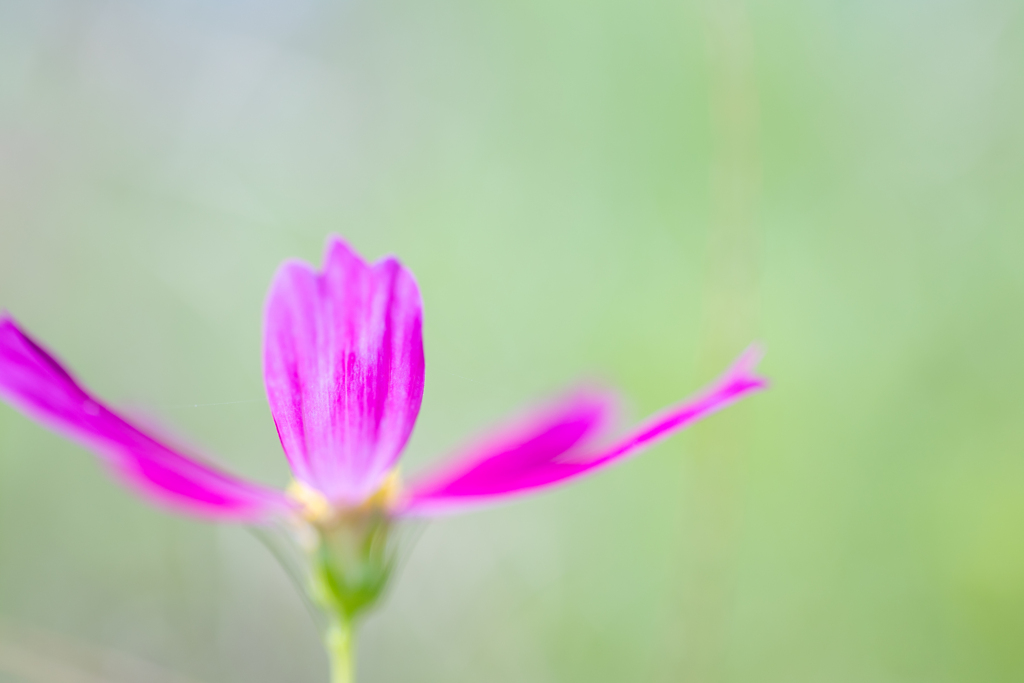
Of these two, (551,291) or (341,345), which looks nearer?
(341,345)

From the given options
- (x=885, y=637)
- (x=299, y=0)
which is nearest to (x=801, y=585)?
(x=885, y=637)

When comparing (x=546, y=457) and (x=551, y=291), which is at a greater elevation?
(x=551, y=291)

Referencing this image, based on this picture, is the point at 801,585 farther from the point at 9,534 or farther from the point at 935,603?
the point at 9,534

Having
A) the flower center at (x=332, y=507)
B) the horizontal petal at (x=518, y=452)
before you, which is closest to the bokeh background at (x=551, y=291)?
the horizontal petal at (x=518, y=452)

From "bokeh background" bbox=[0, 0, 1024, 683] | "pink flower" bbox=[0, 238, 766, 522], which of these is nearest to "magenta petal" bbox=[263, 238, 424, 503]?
"pink flower" bbox=[0, 238, 766, 522]

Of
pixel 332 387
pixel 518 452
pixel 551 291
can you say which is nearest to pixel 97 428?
pixel 332 387

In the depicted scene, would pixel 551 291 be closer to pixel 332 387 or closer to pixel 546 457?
pixel 546 457
